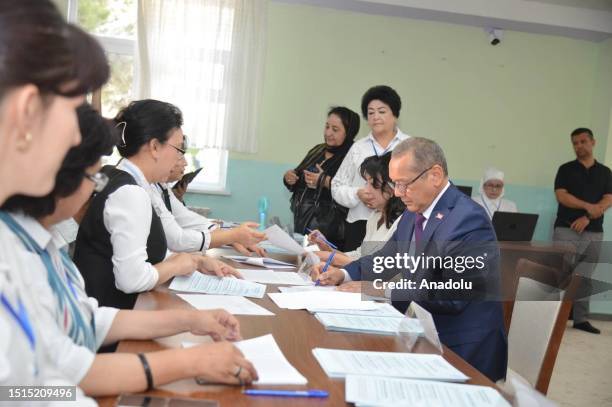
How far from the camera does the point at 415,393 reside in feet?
3.90

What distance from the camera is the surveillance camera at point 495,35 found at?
5969 millimetres

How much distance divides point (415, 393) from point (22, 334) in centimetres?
73

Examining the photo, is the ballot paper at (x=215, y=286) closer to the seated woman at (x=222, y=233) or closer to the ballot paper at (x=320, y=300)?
the ballot paper at (x=320, y=300)

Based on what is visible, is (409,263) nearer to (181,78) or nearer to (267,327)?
(267,327)

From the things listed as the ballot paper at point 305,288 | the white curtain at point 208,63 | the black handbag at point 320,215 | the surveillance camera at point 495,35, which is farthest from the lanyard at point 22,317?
the surveillance camera at point 495,35

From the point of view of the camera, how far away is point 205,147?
5.52 metres

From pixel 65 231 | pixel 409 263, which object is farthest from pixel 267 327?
pixel 65 231

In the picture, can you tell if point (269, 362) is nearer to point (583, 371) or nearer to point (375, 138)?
point (375, 138)

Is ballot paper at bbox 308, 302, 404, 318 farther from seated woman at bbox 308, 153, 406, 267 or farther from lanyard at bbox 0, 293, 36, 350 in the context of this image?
lanyard at bbox 0, 293, 36, 350

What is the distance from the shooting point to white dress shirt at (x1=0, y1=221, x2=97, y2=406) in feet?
2.65

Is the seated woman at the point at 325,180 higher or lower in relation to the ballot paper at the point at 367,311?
higher

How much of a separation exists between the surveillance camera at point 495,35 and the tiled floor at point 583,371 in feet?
9.36

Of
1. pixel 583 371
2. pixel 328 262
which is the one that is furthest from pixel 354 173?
pixel 583 371

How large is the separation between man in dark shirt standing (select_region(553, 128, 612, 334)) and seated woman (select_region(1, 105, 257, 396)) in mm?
5011
